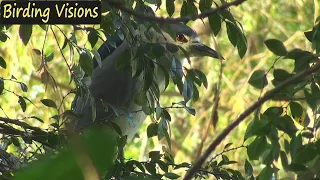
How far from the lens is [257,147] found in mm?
1001

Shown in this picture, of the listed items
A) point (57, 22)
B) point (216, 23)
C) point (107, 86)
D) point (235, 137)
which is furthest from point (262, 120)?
point (235, 137)

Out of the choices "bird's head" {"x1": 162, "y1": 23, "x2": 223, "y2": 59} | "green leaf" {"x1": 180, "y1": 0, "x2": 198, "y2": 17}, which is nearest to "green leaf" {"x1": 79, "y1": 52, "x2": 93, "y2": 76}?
"green leaf" {"x1": 180, "y1": 0, "x2": 198, "y2": 17}

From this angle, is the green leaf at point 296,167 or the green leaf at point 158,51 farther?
the green leaf at point 158,51

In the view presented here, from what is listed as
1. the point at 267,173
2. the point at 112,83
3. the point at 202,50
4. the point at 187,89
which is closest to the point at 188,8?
the point at 187,89

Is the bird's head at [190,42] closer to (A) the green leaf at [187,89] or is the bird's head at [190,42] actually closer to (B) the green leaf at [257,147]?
(A) the green leaf at [187,89]

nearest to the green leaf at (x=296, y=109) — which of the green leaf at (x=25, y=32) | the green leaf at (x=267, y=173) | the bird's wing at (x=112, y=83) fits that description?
the green leaf at (x=267, y=173)

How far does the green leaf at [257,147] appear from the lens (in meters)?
1.00

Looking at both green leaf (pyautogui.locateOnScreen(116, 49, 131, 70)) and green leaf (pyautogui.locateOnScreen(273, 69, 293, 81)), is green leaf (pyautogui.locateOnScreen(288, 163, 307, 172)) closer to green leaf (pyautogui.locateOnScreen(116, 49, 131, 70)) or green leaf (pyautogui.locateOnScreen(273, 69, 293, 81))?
green leaf (pyautogui.locateOnScreen(273, 69, 293, 81))

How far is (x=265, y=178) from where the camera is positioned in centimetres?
100

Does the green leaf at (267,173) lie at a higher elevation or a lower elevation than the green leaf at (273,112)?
lower

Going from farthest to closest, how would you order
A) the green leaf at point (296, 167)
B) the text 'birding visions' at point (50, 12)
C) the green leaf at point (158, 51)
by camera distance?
the text 'birding visions' at point (50, 12) → the green leaf at point (158, 51) → the green leaf at point (296, 167)

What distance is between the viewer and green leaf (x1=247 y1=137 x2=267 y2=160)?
3.27 ft

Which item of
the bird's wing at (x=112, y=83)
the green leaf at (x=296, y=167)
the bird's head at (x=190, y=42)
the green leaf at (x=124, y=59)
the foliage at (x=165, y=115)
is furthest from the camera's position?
the bird's head at (x=190, y=42)

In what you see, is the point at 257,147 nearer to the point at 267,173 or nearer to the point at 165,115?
the point at 267,173
